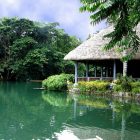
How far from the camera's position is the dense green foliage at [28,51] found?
4097cm

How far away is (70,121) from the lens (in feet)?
42.6

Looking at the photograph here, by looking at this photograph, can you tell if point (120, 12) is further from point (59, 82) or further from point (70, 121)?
point (59, 82)

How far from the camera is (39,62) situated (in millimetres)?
40562

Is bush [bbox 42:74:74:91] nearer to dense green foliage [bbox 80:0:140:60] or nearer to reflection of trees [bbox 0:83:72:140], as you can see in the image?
reflection of trees [bbox 0:83:72:140]

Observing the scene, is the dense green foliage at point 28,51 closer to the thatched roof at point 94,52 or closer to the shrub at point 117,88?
the thatched roof at point 94,52

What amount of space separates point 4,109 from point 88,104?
15.1ft

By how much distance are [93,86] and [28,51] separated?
20.3m

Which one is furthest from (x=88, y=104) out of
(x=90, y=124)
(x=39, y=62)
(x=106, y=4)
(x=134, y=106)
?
(x=39, y=62)

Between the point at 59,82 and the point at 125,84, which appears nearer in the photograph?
the point at 125,84

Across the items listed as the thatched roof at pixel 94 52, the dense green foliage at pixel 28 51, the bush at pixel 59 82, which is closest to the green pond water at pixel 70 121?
the thatched roof at pixel 94 52

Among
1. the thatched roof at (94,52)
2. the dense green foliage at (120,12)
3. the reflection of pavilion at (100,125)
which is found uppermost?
the thatched roof at (94,52)

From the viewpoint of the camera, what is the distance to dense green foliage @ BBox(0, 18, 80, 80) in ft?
A: 134

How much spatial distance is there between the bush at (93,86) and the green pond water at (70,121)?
13.8 ft

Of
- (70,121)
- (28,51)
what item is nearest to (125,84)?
(70,121)
